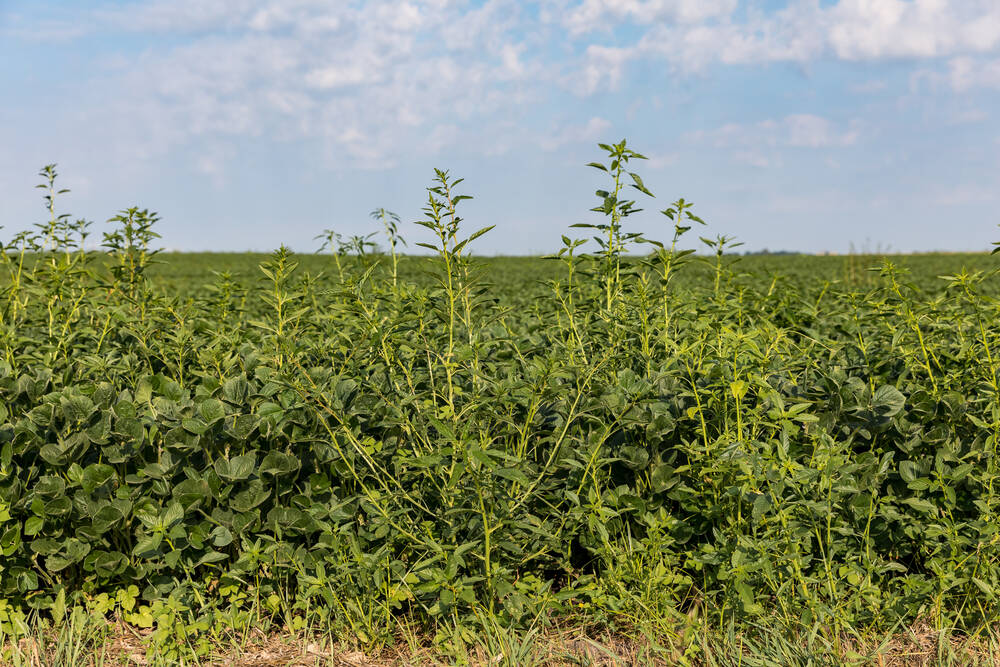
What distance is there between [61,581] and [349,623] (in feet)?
4.03

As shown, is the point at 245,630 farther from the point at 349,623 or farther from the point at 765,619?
the point at 765,619

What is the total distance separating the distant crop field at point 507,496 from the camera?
2.40 metres

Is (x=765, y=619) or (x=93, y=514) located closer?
(x=765, y=619)

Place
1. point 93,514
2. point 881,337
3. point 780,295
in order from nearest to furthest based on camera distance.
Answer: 1. point 93,514
2. point 881,337
3. point 780,295

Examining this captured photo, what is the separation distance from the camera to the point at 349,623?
8.65 ft

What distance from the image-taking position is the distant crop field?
240 cm

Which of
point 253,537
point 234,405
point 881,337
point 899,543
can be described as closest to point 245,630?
point 253,537

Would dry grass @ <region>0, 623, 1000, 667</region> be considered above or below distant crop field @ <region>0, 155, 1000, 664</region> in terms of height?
below

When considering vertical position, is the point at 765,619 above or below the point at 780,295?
below

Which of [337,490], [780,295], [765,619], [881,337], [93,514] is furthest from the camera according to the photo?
[780,295]

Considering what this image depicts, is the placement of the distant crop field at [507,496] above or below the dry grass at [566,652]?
above

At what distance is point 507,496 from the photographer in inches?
93.9

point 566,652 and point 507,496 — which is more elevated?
point 507,496

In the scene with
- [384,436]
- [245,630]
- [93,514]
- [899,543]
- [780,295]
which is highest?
[780,295]
